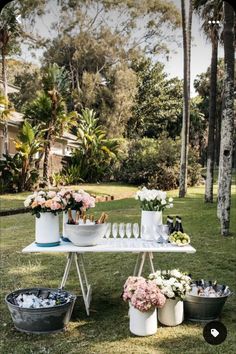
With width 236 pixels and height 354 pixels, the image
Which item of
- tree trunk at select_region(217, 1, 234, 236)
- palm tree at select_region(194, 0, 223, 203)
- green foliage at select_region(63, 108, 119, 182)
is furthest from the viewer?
palm tree at select_region(194, 0, 223, 203)

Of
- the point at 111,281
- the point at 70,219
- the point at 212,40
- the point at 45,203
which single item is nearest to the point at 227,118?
the point at 212,40

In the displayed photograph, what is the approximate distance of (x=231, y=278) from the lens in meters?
4.70

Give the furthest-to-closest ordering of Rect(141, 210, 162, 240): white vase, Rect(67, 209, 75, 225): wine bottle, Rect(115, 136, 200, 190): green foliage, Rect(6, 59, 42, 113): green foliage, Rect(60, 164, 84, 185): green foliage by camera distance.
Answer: Rect(115, 136, 200, 190): green foliage < Rect(6, 59, 42, 113): green foliage < Rect(60, 164, 84, 185): green foliage < Rect(141, 210, 162, 240): white vase < Rect(67, 209, 75, 225): wine bottle

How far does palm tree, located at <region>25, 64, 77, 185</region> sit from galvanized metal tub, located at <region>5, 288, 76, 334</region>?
10.9ft

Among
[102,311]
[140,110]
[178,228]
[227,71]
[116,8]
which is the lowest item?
[102,311]

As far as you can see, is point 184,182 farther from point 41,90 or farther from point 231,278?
point 231,278

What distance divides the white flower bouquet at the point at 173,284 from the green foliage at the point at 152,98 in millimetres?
2477

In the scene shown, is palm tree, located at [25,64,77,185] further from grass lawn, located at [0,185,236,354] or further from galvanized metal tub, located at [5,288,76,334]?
galvanized metal tub, located at [5,288,76,334]

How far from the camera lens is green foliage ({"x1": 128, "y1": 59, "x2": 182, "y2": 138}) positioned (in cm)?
543

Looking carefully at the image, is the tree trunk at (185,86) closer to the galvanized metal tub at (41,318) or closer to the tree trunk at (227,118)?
the tree trunk at (227,118)

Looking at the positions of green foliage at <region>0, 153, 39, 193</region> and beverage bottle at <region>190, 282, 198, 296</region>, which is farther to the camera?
green foliage at <region>0, 153, 39, 193</region>

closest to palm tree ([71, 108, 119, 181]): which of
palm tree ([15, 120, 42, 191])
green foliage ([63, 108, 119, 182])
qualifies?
green foliage ([63, 108, 119, 182])

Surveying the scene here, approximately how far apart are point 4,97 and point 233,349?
944 centimetres

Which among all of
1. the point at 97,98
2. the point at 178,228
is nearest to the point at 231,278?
the point at 178,228
